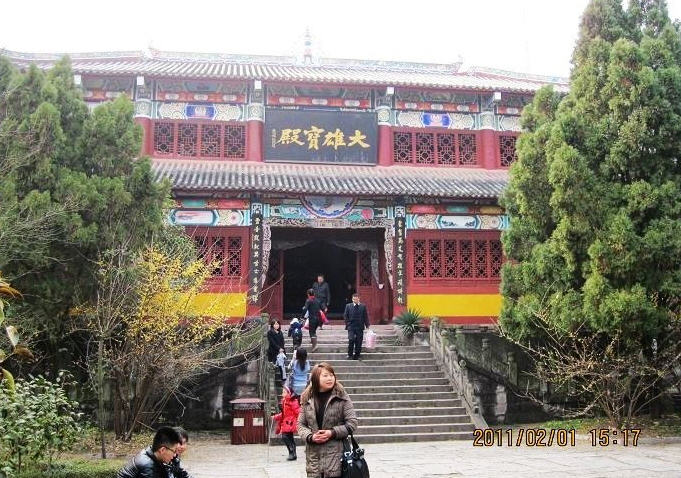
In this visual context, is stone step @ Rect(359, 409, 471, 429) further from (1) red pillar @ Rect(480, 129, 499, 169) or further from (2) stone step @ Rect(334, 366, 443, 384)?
(1) red pillar @ Rect(480, 129, 499, 169)

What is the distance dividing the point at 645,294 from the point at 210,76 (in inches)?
446

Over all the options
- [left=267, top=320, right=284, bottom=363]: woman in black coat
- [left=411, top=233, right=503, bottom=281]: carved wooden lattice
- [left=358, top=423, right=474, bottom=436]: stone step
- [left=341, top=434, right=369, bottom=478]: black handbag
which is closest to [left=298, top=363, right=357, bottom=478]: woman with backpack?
[left=341, top=434, right=369, bottom=478]: black handbag

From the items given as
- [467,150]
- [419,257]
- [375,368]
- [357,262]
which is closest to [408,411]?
[375,368]

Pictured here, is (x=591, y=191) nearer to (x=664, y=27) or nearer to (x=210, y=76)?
(x=664, y=27)

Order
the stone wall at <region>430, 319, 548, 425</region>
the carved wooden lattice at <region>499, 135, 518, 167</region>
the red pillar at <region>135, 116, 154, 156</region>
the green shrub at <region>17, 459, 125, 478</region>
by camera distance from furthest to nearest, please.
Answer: the carved wooden lattice at <region>499, 135, 518, 167</region>
the red pillar at <region>135, 116, 154, 156</region>
the stone wall at <region>430, 319, 548, 425</region>
the green shrub at <region>17, 459, 125, 478</region>

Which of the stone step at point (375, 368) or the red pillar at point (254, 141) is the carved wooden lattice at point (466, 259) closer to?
the stone step at point (375, 368)

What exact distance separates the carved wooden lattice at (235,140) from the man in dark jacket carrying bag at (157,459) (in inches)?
507

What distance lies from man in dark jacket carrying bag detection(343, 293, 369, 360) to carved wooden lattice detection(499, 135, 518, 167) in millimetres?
7458

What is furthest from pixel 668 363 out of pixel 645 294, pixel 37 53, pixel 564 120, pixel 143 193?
pixel 37 53

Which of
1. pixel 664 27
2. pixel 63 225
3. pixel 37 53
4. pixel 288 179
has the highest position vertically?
pixel 37 53

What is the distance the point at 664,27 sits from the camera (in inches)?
407

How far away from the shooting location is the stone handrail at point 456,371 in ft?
33.4

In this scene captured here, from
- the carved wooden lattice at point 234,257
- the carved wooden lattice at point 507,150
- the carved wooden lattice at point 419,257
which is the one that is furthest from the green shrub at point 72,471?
the carved wooden lattice at point 507,150

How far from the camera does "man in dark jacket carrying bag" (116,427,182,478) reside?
3527mm
